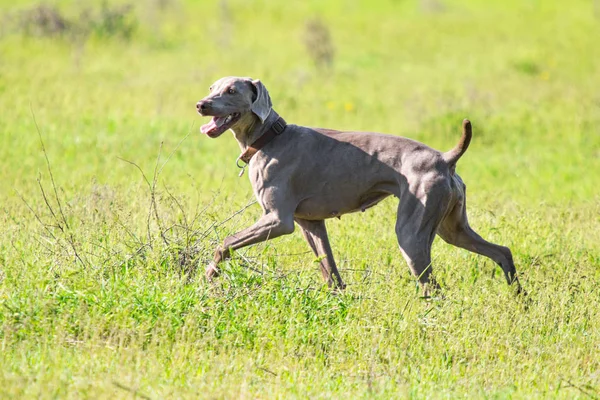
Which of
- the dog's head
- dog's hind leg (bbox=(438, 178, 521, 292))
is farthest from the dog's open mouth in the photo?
dog's hind leg (bbox=(438, 178, 521, 292))

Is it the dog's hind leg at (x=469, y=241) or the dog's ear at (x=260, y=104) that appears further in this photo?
the dog's hind leg at (x=469, y=241)

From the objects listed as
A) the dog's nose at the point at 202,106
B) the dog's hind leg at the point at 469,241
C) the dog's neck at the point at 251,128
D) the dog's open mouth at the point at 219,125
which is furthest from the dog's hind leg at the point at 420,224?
the dog's nose at the point at 202,106

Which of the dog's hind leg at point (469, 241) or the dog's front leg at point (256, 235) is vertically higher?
the dog's front leg at point (256, 235)

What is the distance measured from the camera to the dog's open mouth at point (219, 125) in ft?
19.4

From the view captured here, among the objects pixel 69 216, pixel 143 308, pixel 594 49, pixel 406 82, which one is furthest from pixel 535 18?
pixel 143 308

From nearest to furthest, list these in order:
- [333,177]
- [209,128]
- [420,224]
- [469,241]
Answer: [420,224] < [209,128] < [333,177] < [469,241]

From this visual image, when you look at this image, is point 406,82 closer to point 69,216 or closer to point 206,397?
point 69,216

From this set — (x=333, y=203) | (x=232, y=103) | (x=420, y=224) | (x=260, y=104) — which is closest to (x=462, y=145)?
(x=420, y=224)

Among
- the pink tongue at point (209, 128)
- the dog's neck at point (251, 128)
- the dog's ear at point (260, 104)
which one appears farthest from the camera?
the dog's neck at point (251, 128)

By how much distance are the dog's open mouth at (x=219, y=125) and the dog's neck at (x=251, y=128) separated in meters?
0.08

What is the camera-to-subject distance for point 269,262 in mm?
6242

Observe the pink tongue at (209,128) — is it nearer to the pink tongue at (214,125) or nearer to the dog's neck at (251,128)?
the pink tongue at (214,125)

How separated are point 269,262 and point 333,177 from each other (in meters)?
0.77

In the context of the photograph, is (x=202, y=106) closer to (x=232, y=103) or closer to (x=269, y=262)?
(x=232, y=103)
